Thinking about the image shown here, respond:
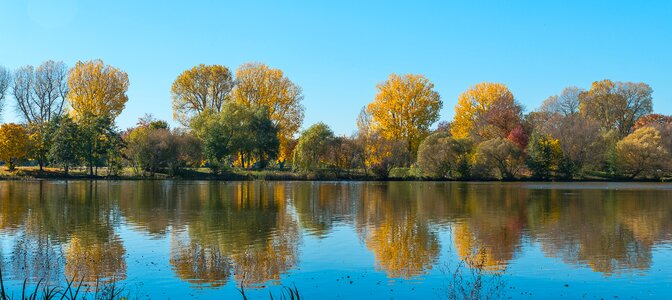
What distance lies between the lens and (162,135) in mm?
62656

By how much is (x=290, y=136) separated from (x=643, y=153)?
41.0 meters

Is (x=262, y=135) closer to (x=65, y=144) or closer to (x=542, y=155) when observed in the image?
(x=65, y=144)

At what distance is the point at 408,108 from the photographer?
71.9m

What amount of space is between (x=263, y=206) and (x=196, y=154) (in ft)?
121

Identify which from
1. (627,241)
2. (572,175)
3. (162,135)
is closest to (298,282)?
(627,241)

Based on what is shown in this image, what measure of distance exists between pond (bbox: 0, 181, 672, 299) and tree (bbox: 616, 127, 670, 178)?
144ft

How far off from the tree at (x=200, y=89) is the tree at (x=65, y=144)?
1473cm

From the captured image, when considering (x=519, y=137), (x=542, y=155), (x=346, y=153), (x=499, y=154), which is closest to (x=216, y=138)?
(x=346, y=153)

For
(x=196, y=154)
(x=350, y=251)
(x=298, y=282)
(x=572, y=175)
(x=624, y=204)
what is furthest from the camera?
(x=572, y=175)

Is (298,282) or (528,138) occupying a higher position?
(528,138)

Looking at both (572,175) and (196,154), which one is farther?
(572,175)

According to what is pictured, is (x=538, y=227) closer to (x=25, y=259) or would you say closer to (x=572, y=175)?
(x=25, y=259)

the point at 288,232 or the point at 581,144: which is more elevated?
the point at 581,144

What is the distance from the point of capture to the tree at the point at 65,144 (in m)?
59.3
